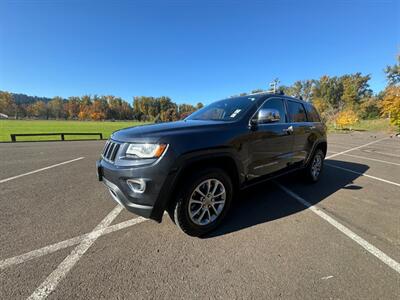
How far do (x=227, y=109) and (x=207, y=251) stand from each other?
2.28 m

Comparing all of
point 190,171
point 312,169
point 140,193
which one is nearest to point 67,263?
point 140,193

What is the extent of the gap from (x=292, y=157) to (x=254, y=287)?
268cm

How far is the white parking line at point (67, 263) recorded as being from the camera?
1.82 metres

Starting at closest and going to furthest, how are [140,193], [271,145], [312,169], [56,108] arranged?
[140,193] < [271,145] < [312,169] < [56,108]

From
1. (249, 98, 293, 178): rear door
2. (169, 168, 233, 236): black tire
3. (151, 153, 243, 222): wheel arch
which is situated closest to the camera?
(151, 153, 243, 222): wheel arch

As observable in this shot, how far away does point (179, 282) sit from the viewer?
1951 mm

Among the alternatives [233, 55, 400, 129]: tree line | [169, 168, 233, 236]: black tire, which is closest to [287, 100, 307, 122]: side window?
[169, 168, 233, 236]: black tire

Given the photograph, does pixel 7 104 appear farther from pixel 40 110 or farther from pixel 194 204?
pixel 194 204

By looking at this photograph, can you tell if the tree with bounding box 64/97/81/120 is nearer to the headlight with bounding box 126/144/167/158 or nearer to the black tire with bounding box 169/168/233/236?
the headlight with bounding box 126/144/167/158

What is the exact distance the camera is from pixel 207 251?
240cm

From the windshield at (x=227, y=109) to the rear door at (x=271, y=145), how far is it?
26 centimetres

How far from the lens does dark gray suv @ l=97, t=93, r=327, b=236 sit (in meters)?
2.25

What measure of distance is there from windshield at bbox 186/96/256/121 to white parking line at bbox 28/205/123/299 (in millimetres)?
2342

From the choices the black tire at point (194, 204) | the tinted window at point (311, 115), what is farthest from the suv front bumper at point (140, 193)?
the tinted window at point (311, 115)
